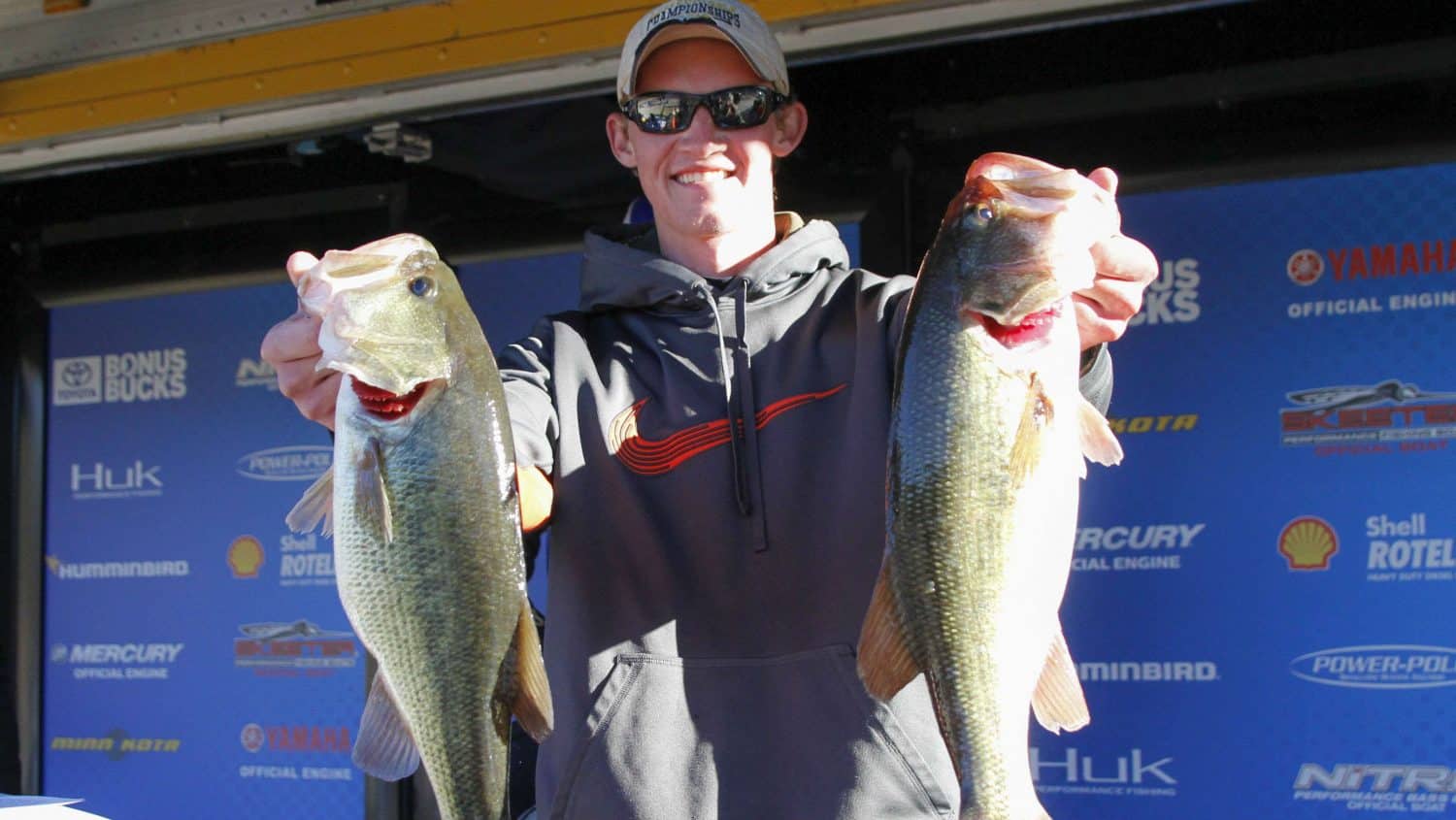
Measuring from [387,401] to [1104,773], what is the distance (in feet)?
9.17

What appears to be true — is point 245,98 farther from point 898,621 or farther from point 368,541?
point 898,621

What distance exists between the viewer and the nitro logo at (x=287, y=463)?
17.0ft

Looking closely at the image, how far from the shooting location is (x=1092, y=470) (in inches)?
158

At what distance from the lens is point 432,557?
1.88 m

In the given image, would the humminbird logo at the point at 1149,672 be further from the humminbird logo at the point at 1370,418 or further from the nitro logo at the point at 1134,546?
the humminbird logo at the point at 1370,418

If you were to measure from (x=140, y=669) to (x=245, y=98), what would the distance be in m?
Result: 2.44

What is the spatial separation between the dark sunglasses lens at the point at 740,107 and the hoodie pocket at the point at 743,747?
3.12ft

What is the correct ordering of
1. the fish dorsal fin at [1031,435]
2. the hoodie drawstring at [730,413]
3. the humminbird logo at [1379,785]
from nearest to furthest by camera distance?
the fish dorsal fin at [1031,435], the hoodie drawstring at [730,413], the humminbird logo at [1379,785]

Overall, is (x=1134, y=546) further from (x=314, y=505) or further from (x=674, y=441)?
(x=314, y=505)

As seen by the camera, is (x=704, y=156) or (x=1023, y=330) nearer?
(x=1023, y=330)

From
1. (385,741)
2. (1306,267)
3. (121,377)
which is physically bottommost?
(385,741)

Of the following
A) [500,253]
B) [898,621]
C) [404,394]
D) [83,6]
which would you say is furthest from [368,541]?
[83,6]

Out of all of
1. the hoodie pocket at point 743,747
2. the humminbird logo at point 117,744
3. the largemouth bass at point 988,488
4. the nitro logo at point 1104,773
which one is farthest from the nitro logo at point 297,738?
the largemouth bass at point 988,488

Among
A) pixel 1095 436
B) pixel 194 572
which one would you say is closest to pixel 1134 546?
pixel 1095 436
